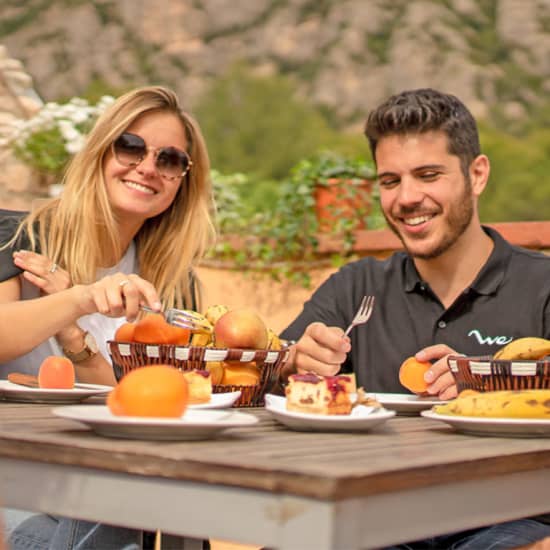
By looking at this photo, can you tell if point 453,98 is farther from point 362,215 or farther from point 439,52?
point 439,52

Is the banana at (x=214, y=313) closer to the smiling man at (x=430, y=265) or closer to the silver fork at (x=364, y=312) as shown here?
the silver fork at (x=364, y=312)

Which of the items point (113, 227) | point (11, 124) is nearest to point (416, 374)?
point (113, 227)

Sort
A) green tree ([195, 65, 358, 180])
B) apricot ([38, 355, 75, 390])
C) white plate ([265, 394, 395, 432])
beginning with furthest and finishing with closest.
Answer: green tree ([195, 65, 358, 180])
apricot ([38, 355, 75, 390])
white plate ([265, 394, 395, 432])

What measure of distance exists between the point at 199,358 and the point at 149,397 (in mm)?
489

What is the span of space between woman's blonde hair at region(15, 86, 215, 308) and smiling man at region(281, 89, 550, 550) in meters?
0.39

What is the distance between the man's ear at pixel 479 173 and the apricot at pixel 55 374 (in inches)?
51.2

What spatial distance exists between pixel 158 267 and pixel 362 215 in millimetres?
2283

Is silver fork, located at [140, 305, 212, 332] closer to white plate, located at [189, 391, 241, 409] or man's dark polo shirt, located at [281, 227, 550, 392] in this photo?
white plate, located at [189, 391, 241, 409]

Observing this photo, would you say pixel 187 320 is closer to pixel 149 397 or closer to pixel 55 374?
pixel 55 374

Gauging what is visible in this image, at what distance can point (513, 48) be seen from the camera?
29.7 meters

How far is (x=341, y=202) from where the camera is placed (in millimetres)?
4906

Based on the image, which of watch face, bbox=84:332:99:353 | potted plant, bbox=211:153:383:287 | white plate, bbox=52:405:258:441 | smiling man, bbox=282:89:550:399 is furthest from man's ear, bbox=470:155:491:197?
potted plant, bbox=211:153:383:287

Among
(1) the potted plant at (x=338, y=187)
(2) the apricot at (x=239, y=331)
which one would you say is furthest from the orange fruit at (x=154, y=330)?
(1) the potted plant at (x=338, y=187)

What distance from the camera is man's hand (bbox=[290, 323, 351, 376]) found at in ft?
6.45
